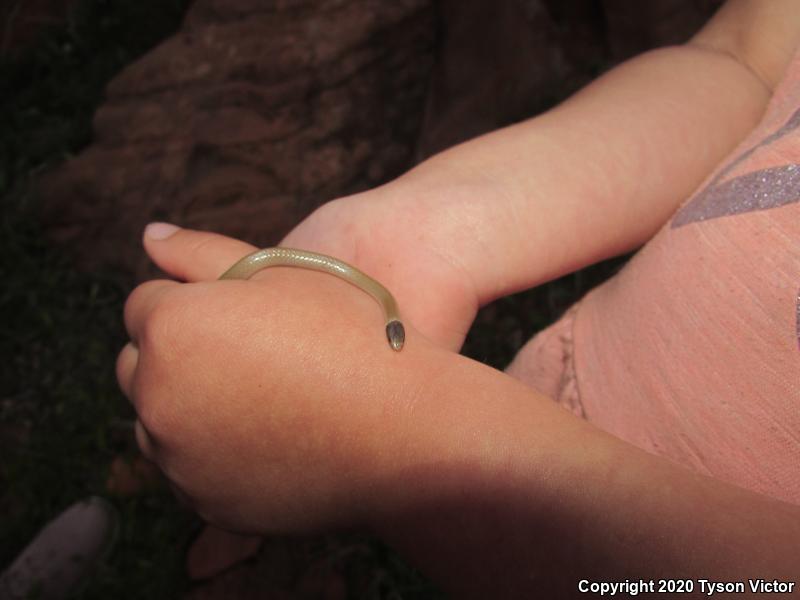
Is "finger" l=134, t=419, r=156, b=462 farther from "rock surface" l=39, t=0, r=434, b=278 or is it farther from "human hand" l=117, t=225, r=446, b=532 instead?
"rock surface" l=39, t=0, r=434, b=278

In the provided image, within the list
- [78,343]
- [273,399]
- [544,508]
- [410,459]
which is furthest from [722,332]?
[78,343]

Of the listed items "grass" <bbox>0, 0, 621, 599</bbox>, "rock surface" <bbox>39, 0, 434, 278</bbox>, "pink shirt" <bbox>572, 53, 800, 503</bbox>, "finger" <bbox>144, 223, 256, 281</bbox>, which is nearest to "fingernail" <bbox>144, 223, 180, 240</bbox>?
"finger" <bbox>144, 223, 256, 281</bbox>

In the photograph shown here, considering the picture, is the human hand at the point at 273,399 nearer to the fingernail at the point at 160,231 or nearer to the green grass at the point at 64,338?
the fingernail at the point at 160,231

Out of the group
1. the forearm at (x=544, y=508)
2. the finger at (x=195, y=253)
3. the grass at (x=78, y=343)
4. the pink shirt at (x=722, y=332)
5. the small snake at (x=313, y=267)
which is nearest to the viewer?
the forearm at (x=544, y=508)

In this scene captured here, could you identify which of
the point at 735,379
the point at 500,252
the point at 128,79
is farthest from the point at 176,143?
the point at 735,379

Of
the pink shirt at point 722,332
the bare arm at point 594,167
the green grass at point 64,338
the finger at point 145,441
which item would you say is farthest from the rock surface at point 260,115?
the pink shirt at point 722,332

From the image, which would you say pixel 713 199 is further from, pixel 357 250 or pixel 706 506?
pixel 357 250

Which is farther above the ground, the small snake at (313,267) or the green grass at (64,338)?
the small snake at (313,267)
